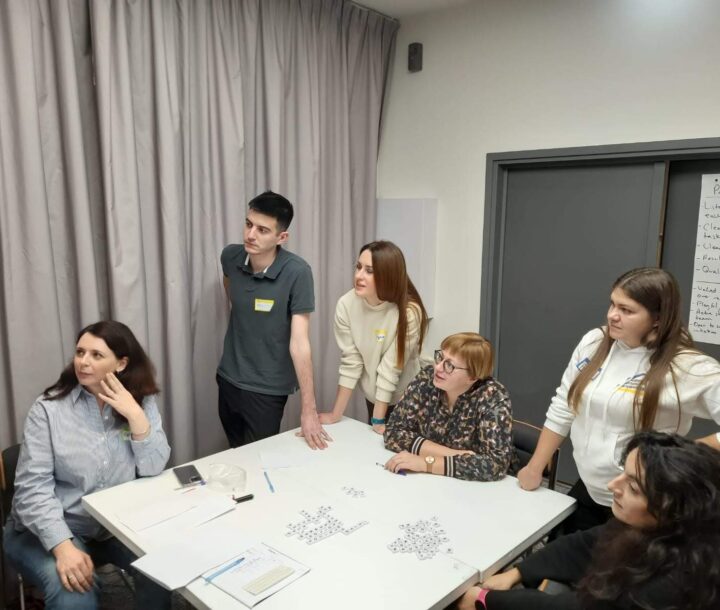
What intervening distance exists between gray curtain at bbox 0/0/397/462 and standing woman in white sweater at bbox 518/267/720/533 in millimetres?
1789

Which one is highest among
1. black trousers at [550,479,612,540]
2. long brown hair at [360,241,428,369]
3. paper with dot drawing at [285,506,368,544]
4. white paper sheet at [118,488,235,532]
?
long brown hair at [360,241,428,369]

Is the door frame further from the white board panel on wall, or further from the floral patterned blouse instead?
the floral patterned blouse

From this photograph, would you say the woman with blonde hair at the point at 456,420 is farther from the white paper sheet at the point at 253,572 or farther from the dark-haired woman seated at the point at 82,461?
the dark-haired woman seated at the point at 82,461

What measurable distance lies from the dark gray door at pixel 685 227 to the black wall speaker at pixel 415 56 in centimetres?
163

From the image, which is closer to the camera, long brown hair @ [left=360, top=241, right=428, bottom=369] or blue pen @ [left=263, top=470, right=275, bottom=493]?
blue pen @ [left=263, top=470, right=275, bottom=493]

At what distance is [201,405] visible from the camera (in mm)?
2967

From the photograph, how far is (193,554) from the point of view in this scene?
58.6 inches

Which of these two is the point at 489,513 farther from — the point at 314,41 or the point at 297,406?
the point at 314,41

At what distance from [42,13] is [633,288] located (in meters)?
2.44

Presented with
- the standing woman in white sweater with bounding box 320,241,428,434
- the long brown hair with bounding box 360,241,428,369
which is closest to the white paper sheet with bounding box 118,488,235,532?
the standing woman in white sweater with bounding box 320,241,428,434

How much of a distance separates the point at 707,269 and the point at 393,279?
1.62 metres

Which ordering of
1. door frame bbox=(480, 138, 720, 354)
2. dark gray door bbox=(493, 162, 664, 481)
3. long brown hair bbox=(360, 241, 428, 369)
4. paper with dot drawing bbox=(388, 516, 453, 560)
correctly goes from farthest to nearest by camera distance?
dark gray door bbox=(493, 162, 664, 481)
door frame bbox=(480, 138, 720, 354)
long brown hair bbox=(360, 241, 428, 369)
paper with dot drawing bbox=(388, 516, 453, 560)

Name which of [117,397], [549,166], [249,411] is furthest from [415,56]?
[117,397]

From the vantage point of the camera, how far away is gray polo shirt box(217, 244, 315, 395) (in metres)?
2.51
